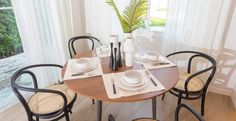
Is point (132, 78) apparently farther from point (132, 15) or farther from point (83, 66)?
point (132, 15)

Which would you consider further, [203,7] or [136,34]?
[136,34]

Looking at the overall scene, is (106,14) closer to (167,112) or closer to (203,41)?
(203,41)

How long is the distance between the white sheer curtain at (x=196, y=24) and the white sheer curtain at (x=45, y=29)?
1.33m

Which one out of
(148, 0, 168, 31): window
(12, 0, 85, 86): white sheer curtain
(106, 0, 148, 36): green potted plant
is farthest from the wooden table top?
(148, 0, 168, 31): window

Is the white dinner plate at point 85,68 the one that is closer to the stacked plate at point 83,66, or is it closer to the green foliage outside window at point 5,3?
the stacked plate at point 83,66

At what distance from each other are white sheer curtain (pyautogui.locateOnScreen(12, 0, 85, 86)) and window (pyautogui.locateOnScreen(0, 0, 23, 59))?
1.03 ft

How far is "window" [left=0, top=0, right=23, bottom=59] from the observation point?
201 centimetres

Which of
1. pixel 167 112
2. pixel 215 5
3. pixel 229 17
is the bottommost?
pixel 167 112

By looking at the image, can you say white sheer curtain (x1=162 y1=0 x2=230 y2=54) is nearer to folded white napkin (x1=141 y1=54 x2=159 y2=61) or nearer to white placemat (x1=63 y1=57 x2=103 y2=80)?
folded white napkin (x1=141 y1=54 x2=159 y2=61)

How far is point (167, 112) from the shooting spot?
2037 mm

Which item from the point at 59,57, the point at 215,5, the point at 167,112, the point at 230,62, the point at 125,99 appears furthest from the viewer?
the point at 59,57

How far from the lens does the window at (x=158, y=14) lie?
2277mm

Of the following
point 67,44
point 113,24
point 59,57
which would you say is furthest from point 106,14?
point 59,57

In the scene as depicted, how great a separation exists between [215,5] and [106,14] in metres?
1.35
